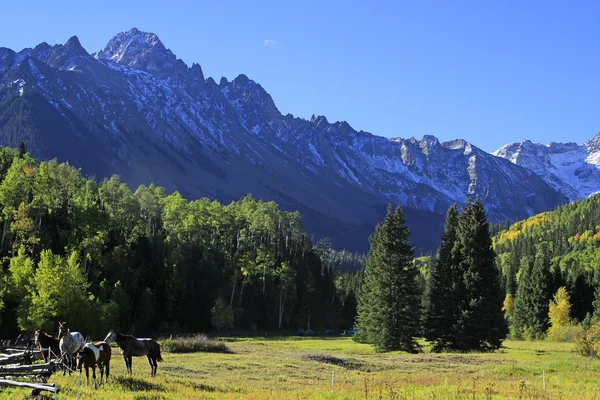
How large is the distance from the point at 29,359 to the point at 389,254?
48.2m

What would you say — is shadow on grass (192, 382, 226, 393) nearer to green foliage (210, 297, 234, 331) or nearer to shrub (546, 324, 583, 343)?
shrub (546, 324, 583, 343)

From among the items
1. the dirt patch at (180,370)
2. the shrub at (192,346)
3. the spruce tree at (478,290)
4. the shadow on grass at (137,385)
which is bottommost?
the shrub at (192,346)

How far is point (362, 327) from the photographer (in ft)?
279

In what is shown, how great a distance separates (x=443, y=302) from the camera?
69.0 metres

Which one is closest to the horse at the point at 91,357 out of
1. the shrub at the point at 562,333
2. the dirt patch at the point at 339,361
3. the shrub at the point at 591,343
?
the dirt patch at the point at 339,361

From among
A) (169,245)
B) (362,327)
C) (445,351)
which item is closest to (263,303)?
(169,245)

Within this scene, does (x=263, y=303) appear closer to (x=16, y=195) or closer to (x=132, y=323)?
(x=132, y=323)

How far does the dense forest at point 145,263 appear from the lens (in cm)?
7681

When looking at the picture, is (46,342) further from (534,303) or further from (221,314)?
(534,303)

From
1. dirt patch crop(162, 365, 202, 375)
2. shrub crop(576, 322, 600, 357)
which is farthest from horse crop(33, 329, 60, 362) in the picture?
shrub crop(576, 322, 600, 357)

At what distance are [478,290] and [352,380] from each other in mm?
35741

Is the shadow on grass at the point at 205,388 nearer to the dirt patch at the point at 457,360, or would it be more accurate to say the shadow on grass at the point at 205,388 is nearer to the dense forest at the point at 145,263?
the dirt patch at the point at 457,360

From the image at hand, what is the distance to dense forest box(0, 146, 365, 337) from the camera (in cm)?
7681

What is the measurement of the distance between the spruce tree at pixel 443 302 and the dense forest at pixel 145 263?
145 ft
